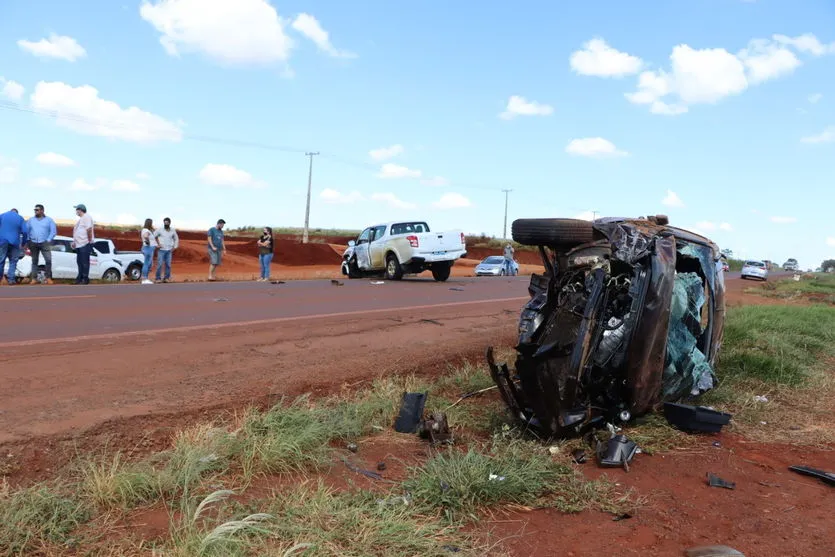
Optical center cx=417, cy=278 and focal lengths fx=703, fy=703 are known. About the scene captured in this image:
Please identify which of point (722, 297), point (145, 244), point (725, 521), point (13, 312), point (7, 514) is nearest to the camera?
point (7, 514)

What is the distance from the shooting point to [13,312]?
10250 millimetres

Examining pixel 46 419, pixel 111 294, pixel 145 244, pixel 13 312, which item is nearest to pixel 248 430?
pixel 46 419

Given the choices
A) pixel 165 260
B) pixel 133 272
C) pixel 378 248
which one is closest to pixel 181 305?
pixel 165 260

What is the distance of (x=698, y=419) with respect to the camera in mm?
5473

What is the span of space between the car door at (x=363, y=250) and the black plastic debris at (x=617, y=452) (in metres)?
18.4

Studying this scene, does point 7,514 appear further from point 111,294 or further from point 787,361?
point 111,294

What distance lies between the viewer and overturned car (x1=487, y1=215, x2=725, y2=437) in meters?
5.04

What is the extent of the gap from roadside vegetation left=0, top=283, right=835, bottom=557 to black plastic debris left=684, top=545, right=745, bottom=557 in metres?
0.56

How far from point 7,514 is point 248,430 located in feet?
5.56

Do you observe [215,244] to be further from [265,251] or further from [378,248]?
[378,248]

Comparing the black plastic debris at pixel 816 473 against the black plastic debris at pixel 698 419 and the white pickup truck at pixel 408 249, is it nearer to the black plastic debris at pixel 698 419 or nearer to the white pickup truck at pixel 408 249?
the black plastic debris at pixel 698 419

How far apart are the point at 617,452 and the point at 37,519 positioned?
3525mm

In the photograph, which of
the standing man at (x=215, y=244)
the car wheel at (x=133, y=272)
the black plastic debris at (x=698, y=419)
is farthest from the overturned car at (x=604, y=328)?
the car wheel at (x=133, y=272)

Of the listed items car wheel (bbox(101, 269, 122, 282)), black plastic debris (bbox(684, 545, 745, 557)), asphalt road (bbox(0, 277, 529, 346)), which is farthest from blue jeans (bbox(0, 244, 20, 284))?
black plastic debris (bbox(684, 545, 745, 557))
